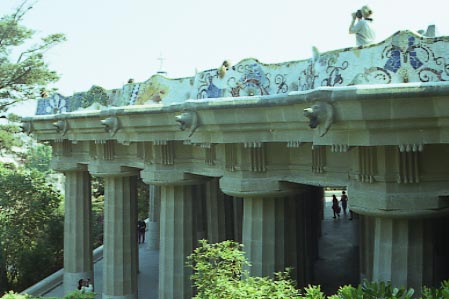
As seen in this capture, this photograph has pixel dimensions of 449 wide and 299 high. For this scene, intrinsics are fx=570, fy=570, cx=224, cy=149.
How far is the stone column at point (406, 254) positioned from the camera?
11766mm

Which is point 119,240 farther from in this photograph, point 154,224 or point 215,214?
point 154,224

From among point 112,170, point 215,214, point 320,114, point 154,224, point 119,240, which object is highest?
point 320,114

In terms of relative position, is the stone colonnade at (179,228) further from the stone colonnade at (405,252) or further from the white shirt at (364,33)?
the white shirt at (364,33)

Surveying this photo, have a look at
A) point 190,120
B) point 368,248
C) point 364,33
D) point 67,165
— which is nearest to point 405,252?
point 364,33

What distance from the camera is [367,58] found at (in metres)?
10.9

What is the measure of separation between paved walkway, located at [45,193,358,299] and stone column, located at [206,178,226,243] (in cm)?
429

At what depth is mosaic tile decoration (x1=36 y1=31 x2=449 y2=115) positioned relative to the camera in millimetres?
10320

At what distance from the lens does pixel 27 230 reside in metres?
32.1

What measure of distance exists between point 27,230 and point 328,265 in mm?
16783

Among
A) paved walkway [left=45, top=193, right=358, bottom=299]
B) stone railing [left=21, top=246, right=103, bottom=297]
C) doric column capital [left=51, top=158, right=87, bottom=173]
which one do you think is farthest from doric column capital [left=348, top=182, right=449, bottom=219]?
stone railing [left=21, top=246, right=103, bottom=297]

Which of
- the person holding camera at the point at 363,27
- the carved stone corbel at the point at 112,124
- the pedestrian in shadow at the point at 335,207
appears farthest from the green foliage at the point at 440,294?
the pedestrian in shadow at the point at 335,207

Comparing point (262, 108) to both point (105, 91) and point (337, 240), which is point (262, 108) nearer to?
point (105, 91)

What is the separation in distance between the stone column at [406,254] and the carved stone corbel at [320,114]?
2.89m

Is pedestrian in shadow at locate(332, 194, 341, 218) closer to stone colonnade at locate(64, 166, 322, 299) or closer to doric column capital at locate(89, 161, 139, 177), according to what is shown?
stone colonnade at locate(64, 166, 322, 299)
